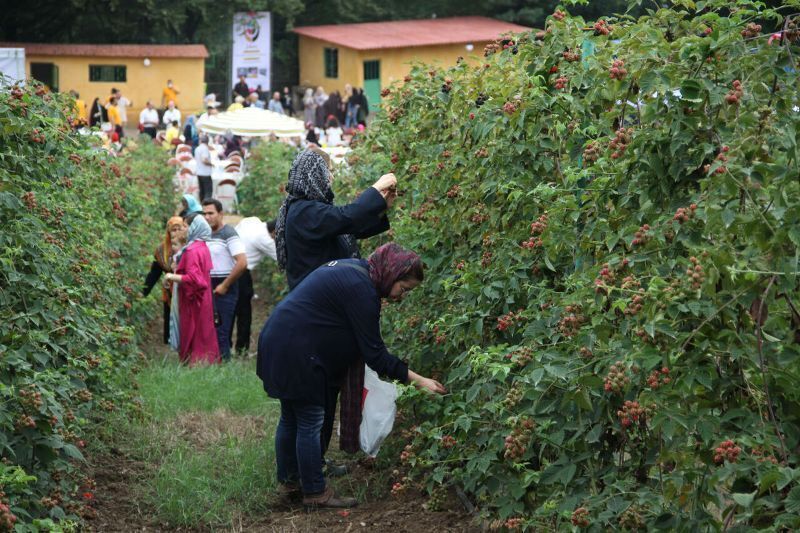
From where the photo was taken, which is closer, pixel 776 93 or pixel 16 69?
pixel 776 93

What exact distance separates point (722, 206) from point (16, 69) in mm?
13844

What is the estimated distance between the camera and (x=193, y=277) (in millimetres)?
9656

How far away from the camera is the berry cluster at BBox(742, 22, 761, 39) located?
396cm

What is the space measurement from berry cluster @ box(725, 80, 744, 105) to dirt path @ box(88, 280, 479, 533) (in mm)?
2362

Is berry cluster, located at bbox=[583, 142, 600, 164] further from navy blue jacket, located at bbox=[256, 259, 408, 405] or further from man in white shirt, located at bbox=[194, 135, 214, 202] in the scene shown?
man in white shirt, located at bbox=[194, 135, 214, 202]

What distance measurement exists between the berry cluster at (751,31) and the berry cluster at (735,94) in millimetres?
335

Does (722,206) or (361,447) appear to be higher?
(722,206)

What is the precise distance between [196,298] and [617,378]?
653 cm

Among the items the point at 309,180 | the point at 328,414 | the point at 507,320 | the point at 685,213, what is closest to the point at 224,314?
the point at 328,414

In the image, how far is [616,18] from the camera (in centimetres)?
500

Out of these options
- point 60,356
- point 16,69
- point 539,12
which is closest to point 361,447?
point 60,356

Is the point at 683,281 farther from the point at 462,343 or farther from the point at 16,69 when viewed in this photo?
the point at 16,69

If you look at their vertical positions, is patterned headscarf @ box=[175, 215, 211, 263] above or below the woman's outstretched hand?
below

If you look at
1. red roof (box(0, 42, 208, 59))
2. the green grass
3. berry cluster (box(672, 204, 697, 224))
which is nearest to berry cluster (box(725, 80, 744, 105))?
berry cluster (box(672, 204, 697, 224))
